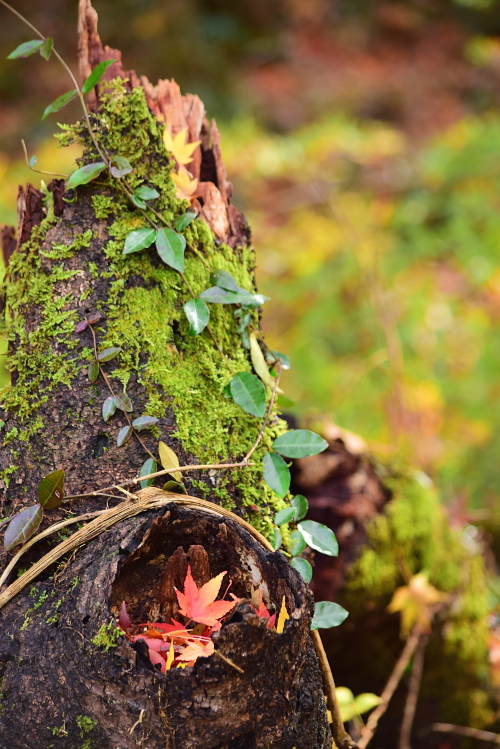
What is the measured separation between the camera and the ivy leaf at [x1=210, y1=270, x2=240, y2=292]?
1.13 meters

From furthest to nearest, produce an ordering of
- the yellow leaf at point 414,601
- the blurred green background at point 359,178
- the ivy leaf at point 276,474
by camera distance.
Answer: the blurred green background at point 359,178
the yellow leaf at point 414,601
the ivy leaf at point 276,474

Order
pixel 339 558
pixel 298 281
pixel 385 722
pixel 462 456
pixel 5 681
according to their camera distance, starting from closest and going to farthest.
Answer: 1. pixel 5 681
2. pixel 339 558
3. pixel 385 722
4. pixel 462 456
5. pixel 298 281

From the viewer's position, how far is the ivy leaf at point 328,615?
101cm

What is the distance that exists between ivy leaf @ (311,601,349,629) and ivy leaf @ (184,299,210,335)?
0.56 metres

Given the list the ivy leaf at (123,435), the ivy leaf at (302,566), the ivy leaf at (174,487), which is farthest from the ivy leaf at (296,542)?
the ivy leaf at (123,435)

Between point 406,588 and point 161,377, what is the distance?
3.66 ft

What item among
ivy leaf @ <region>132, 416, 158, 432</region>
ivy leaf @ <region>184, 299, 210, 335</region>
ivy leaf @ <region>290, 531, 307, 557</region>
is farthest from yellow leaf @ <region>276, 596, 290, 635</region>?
ivy leaf @ <region>184, 299, 210, 335</region>

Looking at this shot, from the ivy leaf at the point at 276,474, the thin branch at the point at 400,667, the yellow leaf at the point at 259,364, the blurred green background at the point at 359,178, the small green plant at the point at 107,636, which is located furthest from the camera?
the blurred green background at the point at 359,178

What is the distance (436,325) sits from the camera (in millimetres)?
4492

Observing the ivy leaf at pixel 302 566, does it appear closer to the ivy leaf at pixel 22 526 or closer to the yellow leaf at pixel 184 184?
the ivy leaf at pixel 22 526

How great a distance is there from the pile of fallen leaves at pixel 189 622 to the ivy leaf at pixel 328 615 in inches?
8.4

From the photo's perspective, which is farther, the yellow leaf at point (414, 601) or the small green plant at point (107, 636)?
the yellow leaf at point (414, 601)

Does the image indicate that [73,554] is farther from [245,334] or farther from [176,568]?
[245,334]

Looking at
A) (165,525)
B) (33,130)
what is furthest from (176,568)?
(33,130)
